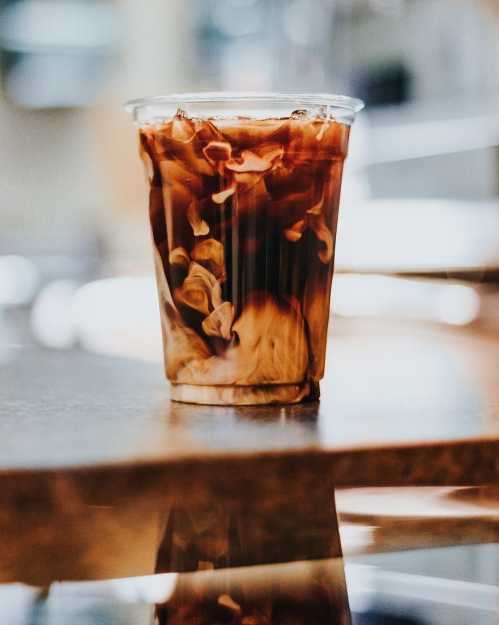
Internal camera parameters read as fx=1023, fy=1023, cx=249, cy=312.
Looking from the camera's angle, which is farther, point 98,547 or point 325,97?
point 325,97

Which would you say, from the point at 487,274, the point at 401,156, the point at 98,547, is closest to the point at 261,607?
the point at 98,547

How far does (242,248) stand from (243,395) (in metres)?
0.08

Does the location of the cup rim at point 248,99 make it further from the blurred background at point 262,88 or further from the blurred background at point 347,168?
the blurred background at point 262,88

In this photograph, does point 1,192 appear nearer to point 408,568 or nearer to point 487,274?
point 487,274

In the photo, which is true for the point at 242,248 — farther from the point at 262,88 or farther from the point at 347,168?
the point at 262,88

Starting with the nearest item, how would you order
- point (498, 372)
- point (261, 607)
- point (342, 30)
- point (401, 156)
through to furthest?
point (261, 607), point (498, 372), point (401, 156), point (342, 30)

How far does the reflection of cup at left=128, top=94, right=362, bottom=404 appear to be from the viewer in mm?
563

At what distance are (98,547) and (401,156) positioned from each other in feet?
10.7

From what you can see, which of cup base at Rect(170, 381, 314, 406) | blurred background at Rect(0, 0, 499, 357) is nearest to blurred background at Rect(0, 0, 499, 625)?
blurred background at Rect(0, 0, 499, 357)

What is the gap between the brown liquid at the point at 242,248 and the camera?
1.85 feet

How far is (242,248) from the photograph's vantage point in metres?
0.57

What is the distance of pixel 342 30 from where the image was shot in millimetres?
3939

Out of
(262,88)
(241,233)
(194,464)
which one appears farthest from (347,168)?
(194,464)

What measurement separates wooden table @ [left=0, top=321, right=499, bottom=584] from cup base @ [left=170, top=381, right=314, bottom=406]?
1 cm
